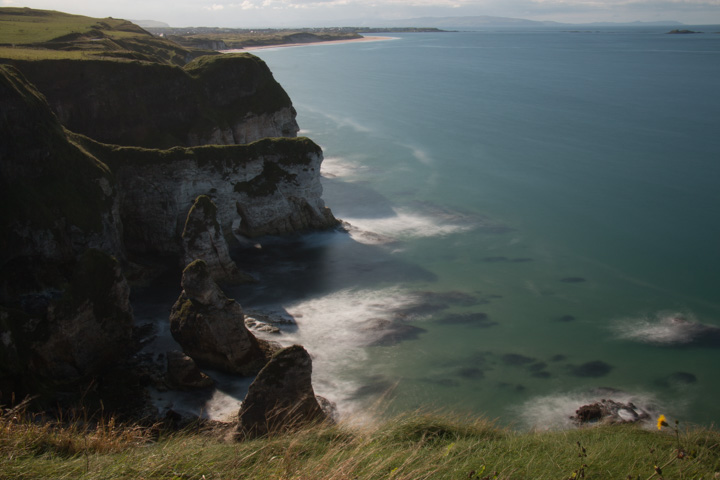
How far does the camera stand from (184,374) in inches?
765

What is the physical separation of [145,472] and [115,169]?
→ 88.2 feet

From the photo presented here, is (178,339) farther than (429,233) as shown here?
No

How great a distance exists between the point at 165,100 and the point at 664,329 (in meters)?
34.8

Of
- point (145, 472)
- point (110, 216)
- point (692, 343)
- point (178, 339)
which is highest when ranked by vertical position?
point (145, 472)

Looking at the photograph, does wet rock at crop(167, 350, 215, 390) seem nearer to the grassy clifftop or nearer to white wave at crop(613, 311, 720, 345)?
white wave at crop(613, 311, 720, 345)

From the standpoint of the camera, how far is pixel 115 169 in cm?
3050

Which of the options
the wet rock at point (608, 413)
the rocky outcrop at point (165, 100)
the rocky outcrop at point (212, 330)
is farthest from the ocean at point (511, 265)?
the rocky outcrop at point (165, 100)

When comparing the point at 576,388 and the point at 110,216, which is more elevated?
the point at 110,216

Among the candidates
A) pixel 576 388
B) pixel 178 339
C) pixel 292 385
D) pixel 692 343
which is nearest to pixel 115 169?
pixel 178 339

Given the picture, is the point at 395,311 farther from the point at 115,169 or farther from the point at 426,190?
the point at 426,190

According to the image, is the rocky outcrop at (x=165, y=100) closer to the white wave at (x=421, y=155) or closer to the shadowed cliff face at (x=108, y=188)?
the shadowed cliff face at (x=108, y=188)

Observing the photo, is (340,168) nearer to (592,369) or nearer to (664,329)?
(664,329)

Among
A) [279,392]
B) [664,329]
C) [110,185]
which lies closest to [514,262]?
[664,329]

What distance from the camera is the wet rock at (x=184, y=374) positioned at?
1941 cm
